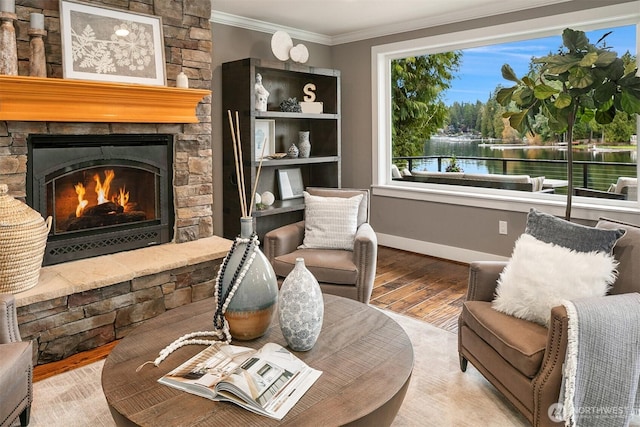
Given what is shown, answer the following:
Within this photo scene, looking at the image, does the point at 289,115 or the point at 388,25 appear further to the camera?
the point at 388,25

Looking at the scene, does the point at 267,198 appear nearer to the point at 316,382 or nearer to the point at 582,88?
the point at 582,88

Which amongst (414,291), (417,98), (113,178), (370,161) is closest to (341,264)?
(414,291)

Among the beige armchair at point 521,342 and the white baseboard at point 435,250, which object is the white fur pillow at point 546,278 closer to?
the beige armchair at point 521,342

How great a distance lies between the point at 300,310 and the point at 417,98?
3861 millimetres

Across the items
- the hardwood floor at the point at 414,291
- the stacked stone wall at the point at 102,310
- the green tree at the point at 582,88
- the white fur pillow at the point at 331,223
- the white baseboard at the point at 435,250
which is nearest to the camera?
the stacked stone wall at the point at 102,310

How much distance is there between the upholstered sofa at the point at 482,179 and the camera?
A: 429 cm

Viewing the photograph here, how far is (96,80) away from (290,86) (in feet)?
7.54

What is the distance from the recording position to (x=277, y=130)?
195 inches

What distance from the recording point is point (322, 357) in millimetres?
1772

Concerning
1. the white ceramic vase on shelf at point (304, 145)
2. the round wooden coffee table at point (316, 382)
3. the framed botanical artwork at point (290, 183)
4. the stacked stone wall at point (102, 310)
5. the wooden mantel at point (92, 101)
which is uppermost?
the wooden mantel at point (92, 101)

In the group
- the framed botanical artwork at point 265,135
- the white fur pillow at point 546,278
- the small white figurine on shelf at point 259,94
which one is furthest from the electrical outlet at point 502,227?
the small white figurine on shelf at point 259,94

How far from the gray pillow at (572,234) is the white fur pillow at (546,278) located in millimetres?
41

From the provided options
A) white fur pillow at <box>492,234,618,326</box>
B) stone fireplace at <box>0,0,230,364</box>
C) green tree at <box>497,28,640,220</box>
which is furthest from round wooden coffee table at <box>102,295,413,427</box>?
green tree at <box>497,28,640,220</box>

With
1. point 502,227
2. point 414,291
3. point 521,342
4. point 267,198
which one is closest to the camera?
point 521,342
